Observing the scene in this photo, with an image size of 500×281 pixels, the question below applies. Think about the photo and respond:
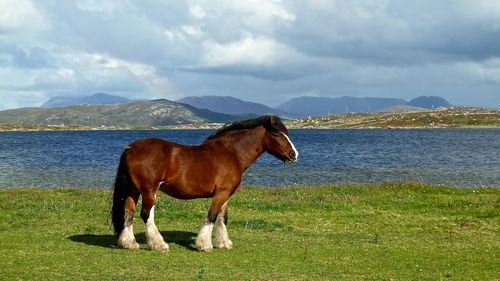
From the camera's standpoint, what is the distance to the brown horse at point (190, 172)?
1467cm

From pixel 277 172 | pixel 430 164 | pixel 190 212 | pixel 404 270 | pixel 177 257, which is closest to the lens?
pixel 404 270

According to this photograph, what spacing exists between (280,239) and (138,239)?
4371 millimetres

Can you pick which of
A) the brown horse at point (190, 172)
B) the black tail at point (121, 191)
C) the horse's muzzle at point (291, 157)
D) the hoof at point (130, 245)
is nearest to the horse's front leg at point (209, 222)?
the brown horse at point (190, 172)

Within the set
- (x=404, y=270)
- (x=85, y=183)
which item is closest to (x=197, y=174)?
(x=404, y=270)

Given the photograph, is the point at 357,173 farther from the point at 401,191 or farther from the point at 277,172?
the point at 401,191

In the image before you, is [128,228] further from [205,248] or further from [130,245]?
[205,248]

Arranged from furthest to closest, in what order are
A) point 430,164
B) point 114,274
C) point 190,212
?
1. point 430,164
2. point 190,212
3. point 114,274

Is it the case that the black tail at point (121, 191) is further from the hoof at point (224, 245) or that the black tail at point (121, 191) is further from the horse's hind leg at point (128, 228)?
the hoof at point (224, 245)

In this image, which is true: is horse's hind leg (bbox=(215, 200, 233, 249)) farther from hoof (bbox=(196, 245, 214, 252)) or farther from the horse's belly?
the horse's belly

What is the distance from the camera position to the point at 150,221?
14.9 meters

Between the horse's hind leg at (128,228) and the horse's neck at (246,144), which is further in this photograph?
the horse's neck at (246,144)

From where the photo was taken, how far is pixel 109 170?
58188 millimetres

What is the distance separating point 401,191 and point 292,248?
53.9 ft

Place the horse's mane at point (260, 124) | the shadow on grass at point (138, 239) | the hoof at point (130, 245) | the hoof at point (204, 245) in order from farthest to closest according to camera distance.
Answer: the shadow on grass at point (138, 239)
the horse's mane at point (260, 124)
the hoof at point (204, 245)
the hoof at point (130, 245)
